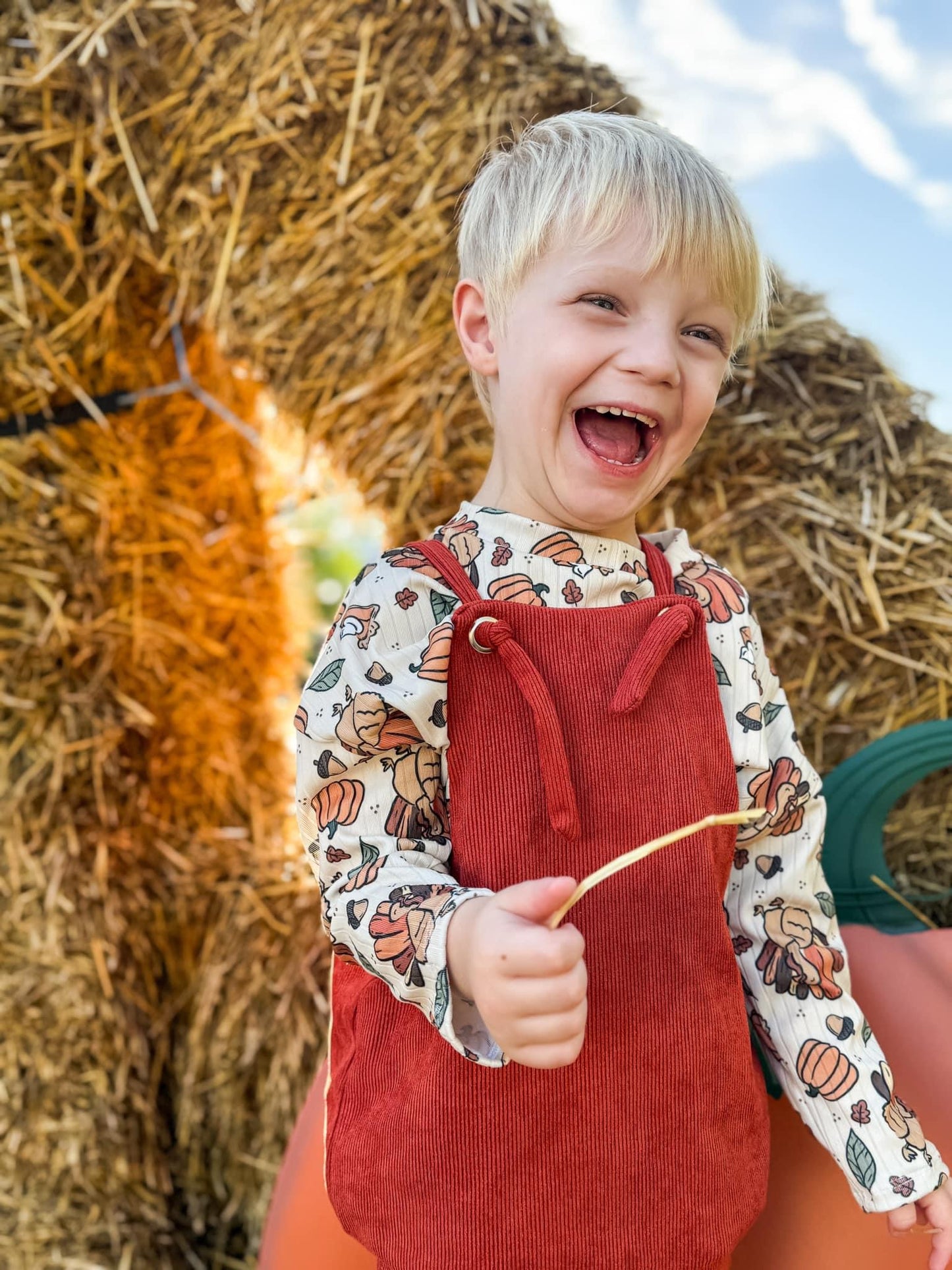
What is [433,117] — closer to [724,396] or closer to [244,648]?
[724,396]

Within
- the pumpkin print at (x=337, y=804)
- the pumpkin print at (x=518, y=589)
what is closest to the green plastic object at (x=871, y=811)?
the pumpkin print at (x=518, y=589)

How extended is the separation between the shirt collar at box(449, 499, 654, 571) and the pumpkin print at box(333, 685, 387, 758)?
0.55 ft

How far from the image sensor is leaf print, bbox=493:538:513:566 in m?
0.79

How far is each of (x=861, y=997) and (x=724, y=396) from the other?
0.63 meters

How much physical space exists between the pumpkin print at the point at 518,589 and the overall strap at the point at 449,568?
13 mm

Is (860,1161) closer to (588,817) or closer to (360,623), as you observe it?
(588,817)

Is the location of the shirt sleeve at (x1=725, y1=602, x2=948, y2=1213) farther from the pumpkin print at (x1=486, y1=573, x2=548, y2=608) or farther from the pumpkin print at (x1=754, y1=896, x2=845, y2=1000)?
the pumpkin print at (x1=486, y1=573, x2=548, y2=608)

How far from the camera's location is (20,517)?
1.30m

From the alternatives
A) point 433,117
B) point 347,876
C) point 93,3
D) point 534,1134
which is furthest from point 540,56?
point 534,1134

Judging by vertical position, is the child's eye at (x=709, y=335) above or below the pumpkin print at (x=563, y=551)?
above

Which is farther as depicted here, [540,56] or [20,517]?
[20,517]

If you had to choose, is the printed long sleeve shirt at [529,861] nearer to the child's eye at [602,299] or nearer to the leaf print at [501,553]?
the leaf print at [501,553]

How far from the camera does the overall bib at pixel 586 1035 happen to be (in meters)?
Answer: 0.68

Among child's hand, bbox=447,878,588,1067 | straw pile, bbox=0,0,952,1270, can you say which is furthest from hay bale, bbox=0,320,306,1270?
child's hand, bbox=447,878,588,1067
